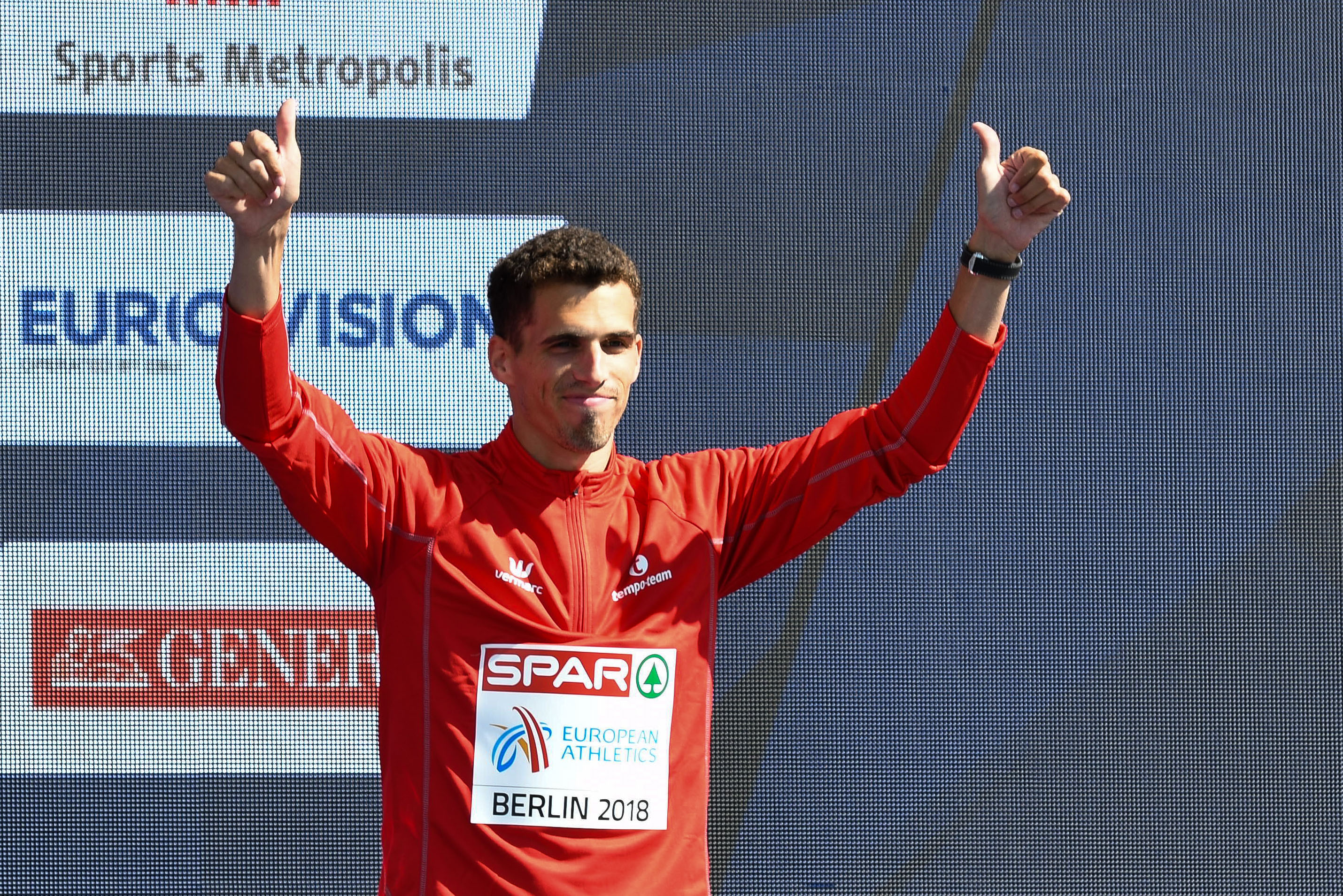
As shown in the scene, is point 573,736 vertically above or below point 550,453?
below

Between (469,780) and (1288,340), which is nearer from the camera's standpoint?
(469,780)

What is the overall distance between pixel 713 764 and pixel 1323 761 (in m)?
1.13

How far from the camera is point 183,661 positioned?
7.71ft

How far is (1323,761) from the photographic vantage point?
2.43m

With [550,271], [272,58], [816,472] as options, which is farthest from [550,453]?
[272,58]

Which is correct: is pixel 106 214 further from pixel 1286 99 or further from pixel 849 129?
pixel 1286 99

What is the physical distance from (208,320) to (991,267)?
5.16 ft

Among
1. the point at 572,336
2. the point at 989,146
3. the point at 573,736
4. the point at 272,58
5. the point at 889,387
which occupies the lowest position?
the point at 573,736

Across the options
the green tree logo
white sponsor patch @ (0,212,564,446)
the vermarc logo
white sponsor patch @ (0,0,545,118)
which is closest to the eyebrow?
the vermarc logo

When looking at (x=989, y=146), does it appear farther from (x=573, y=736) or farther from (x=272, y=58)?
(x=272, y=58)

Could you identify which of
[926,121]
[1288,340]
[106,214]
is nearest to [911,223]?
[926,121]

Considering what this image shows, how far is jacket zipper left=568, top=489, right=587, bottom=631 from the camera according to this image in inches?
52.8

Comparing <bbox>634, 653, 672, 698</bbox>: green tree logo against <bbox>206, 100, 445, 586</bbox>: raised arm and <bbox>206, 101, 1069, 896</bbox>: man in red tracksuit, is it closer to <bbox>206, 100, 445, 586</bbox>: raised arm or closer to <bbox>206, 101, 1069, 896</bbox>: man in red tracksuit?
<bbox>206, 101, 1069, 896</bbox>: man in red tracksuit

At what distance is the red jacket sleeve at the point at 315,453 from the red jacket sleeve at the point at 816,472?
287 millimetres
